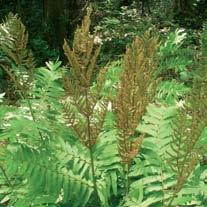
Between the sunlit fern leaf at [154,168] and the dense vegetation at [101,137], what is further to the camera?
the sunlit fern leaf at [154,168]

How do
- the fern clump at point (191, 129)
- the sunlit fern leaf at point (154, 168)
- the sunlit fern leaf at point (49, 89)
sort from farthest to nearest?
the sunlit fern leaf at point (49, 89)
the sunlit fern leaf at point (154, 168)
the fern clump at point (191, 129)

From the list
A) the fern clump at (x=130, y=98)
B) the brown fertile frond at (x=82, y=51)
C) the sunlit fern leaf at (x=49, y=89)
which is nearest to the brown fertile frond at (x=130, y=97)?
the fern clump at (x=130, y=98)

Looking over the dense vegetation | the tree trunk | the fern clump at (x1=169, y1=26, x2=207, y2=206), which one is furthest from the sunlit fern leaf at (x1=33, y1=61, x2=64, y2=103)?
the tree trunk

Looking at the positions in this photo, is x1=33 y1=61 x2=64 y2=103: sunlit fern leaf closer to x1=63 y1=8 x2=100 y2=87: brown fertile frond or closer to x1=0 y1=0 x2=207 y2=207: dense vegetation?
x1=0 y1=0 x2=207 y2=207: dense vegetation

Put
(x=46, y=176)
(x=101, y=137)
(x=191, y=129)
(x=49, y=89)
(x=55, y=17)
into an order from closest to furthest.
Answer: (x=191, y=129) < (x=46, y=176) < (x=101, y=137) < (x=49, y=89) < (x=55, y=17)

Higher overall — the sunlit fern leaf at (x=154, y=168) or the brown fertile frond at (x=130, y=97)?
the brown fertile frond at (x=130, y=97)

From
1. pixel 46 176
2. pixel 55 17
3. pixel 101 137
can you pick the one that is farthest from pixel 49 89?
pixel 55 17

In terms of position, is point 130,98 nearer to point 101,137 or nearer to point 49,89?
point 101,137

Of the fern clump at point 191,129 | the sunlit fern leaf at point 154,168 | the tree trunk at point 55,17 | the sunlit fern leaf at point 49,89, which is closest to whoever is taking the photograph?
the fern clump at point 191,129

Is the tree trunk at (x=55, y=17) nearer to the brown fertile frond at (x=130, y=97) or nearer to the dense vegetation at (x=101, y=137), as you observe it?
the dense vegetation at (x=101, y=137)

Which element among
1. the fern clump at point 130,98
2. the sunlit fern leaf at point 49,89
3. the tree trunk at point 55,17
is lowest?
the fern clump at point 130,98

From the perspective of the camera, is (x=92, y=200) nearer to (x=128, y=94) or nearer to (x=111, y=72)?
(x=128, y=94)

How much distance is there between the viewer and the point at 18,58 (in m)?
2.27

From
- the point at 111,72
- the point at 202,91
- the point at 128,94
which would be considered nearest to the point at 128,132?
the point at 128,94
